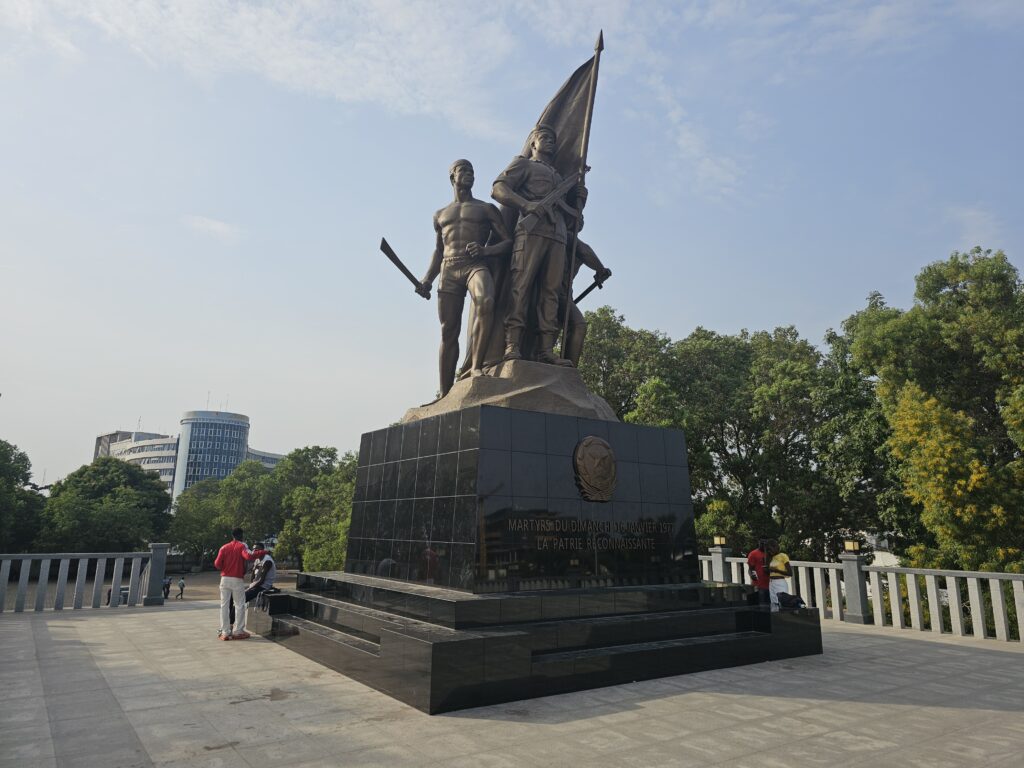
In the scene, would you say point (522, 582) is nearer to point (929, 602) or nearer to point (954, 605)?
point (954, 605)

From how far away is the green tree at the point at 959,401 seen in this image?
13.5m

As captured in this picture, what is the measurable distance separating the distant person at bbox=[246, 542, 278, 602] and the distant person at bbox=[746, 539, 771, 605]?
6.31 metres

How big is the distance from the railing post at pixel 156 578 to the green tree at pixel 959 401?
1584cm

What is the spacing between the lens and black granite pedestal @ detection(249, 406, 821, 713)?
529 centimetres

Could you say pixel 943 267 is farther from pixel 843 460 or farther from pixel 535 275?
pixel 535 275

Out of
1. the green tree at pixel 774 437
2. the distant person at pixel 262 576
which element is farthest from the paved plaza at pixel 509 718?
the green tree at pixel 774 437

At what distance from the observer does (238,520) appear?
46344 mm

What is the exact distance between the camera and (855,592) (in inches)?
Answer: 393

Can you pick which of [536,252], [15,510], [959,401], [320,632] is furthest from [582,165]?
[15,510]

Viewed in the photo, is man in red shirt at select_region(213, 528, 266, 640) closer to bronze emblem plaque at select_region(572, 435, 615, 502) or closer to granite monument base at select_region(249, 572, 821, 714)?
granite monument base at select_region(249, 572, 821, 714)

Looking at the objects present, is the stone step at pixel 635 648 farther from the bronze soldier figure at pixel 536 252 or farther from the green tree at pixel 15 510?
the green tree at pixel 15 510

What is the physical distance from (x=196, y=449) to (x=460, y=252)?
102 meters

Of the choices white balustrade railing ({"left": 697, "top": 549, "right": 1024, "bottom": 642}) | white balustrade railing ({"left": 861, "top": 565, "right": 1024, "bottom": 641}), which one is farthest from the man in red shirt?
white balustrade railing ({"left": 861, "top": 565, "right": 1024, "bottom": 641})

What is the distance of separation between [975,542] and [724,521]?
6460 millimetres
